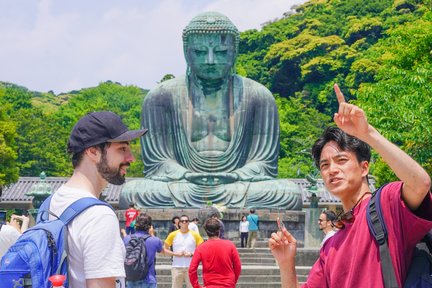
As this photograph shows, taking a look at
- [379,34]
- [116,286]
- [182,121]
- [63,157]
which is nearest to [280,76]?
[379,34]

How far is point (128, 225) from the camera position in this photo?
51.9 ft

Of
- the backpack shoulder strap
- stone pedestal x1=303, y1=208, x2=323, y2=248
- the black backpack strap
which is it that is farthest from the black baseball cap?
stone pedestal x1=303, y1=208, x2=323, y2=248

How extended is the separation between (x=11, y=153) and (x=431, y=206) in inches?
1224

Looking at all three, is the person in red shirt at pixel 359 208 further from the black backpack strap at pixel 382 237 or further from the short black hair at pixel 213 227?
the short black hair at pixel 213 227

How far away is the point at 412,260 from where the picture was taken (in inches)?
137

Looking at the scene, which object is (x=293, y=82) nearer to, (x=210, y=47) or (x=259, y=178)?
(x=210, y=47)

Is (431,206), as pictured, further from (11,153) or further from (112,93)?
(112,93)

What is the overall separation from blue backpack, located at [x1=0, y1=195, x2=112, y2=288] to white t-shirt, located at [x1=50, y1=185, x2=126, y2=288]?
5 centimetres

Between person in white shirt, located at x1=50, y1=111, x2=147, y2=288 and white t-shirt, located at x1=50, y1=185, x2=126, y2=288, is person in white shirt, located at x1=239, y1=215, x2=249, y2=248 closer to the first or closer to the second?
person in white shirt, located at x1=50, y1=111, x2=147, y2=288

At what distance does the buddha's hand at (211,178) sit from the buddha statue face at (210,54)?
2.00 metres

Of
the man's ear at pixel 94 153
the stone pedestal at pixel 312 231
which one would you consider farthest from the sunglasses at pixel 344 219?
the stone pedestal at pixel 312 231

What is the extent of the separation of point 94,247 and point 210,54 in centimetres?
1669

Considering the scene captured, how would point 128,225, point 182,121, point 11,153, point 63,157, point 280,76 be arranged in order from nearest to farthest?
point 128,225 → point 182,121 → point 11,153 → point 63,157 → point 280,76

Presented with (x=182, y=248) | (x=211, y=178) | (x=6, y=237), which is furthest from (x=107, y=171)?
(x=211, y=178)
